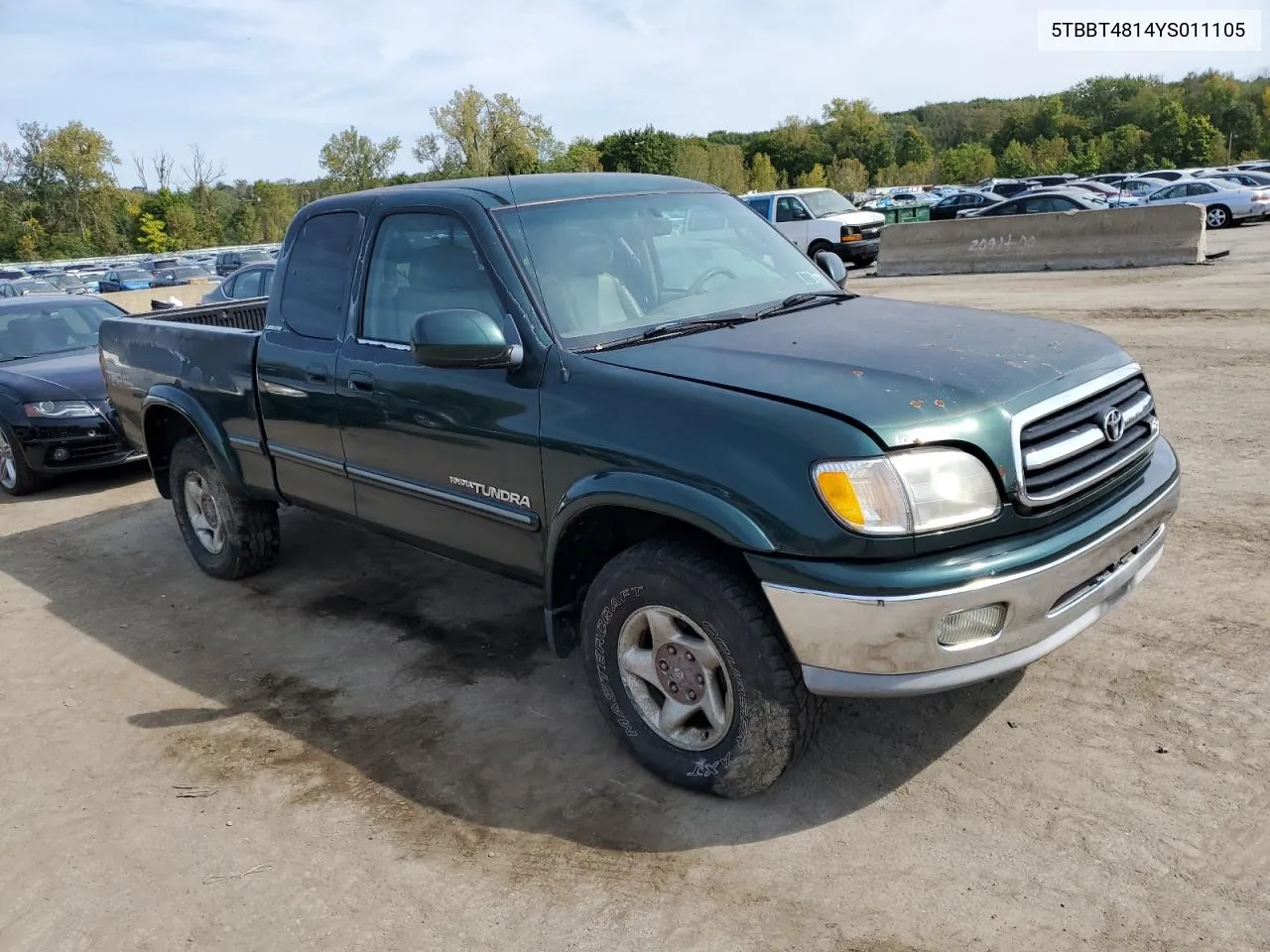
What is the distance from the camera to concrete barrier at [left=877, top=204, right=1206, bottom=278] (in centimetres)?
1722

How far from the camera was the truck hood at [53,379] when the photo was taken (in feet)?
27.0

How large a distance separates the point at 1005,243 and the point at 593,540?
18514 mm

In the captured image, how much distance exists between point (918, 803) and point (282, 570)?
4.17 meters

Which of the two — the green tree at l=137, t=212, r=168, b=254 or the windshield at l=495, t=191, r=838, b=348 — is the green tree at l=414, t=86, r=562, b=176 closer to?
the green tree at l=137, t=212, r=168, b=254

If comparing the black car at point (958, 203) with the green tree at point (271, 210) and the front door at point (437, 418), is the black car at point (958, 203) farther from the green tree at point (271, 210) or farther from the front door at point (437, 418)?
the green tree at point (271, 210)

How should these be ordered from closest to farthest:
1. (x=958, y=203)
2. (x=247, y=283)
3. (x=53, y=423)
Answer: (x=53, y=423) < (x=247, y=283) < (x=958, y=203)

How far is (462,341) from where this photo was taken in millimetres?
3420

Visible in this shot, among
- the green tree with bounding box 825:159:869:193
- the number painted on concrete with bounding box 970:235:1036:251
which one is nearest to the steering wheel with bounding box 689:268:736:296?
the number painted on concrete with bounding box 970:235:1036:251

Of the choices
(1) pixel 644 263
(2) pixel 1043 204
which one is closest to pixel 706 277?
(1) pixel 644 263

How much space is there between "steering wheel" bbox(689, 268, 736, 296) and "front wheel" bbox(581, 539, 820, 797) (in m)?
1.24

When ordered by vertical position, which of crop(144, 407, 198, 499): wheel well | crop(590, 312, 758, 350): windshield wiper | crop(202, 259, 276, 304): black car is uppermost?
crop(202, 259, 276, 304): black car

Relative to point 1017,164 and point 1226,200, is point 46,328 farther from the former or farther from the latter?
point 1017,164

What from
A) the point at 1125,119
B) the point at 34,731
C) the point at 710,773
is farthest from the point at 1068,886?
the point at 1125,119

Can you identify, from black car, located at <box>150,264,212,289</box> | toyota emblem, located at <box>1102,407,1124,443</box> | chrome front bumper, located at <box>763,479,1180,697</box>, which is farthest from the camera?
black car, located at <box>150,264,212,289</box>
